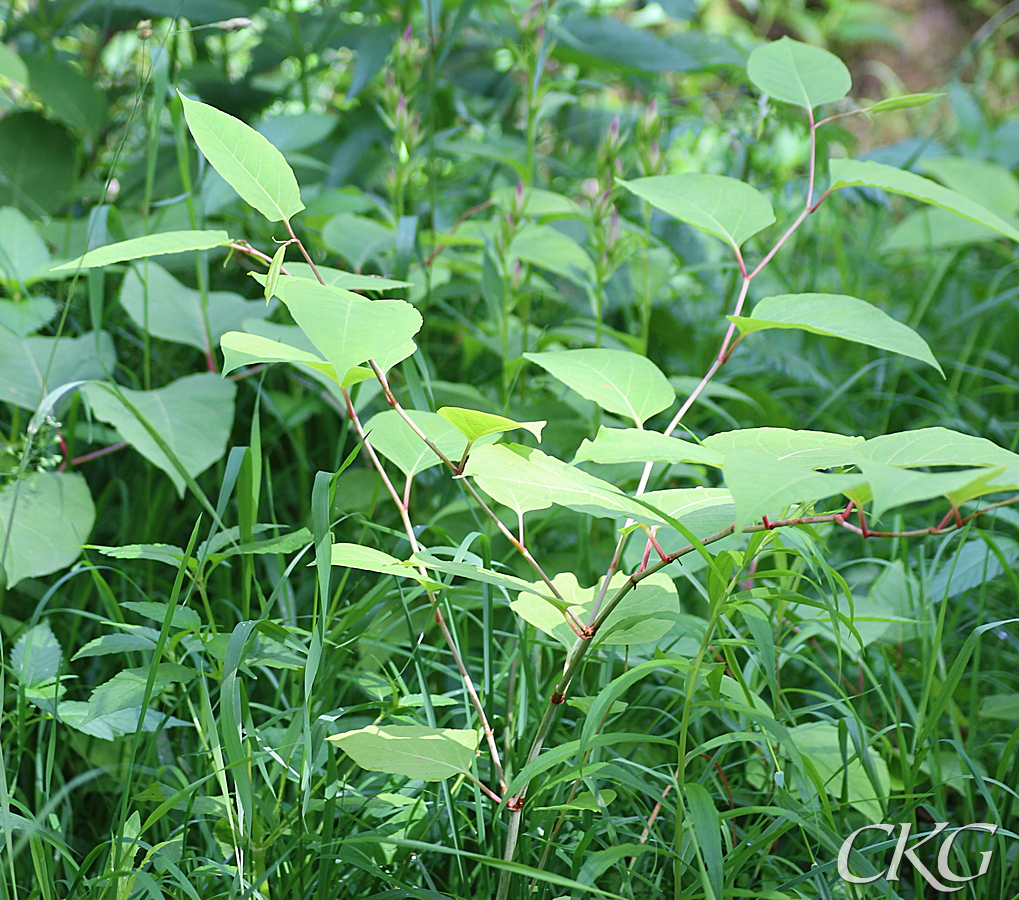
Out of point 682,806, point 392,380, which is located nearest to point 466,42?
point 392,380

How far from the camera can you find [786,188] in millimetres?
1585

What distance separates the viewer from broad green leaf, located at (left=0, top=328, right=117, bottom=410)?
92 cm

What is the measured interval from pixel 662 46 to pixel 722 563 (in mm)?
1367

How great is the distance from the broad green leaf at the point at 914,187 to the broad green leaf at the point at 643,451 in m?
0.29

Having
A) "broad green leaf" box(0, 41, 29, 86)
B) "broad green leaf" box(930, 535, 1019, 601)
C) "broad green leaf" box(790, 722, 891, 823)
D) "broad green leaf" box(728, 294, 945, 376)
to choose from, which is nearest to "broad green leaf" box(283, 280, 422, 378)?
"broad green leaf" box(728, 294, 945, 376)

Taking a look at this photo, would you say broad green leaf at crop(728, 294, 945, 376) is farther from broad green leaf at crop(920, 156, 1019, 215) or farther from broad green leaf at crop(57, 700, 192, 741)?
broad green leaf at crop(920, 156, 1019, 215)

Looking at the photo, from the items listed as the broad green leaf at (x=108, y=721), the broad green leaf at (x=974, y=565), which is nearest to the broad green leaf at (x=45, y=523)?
the broad green leaf at (x=108, y=721)

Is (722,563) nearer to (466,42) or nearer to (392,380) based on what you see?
(392,380)

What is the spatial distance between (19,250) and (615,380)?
0.85 metres

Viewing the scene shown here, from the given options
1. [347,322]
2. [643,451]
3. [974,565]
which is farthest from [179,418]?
[974,565]

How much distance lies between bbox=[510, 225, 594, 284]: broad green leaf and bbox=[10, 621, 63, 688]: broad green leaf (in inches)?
26.4

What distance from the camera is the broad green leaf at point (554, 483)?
47 cm

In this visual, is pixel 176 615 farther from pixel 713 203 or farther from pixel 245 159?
pixel 713 203

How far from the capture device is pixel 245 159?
1.83ft
